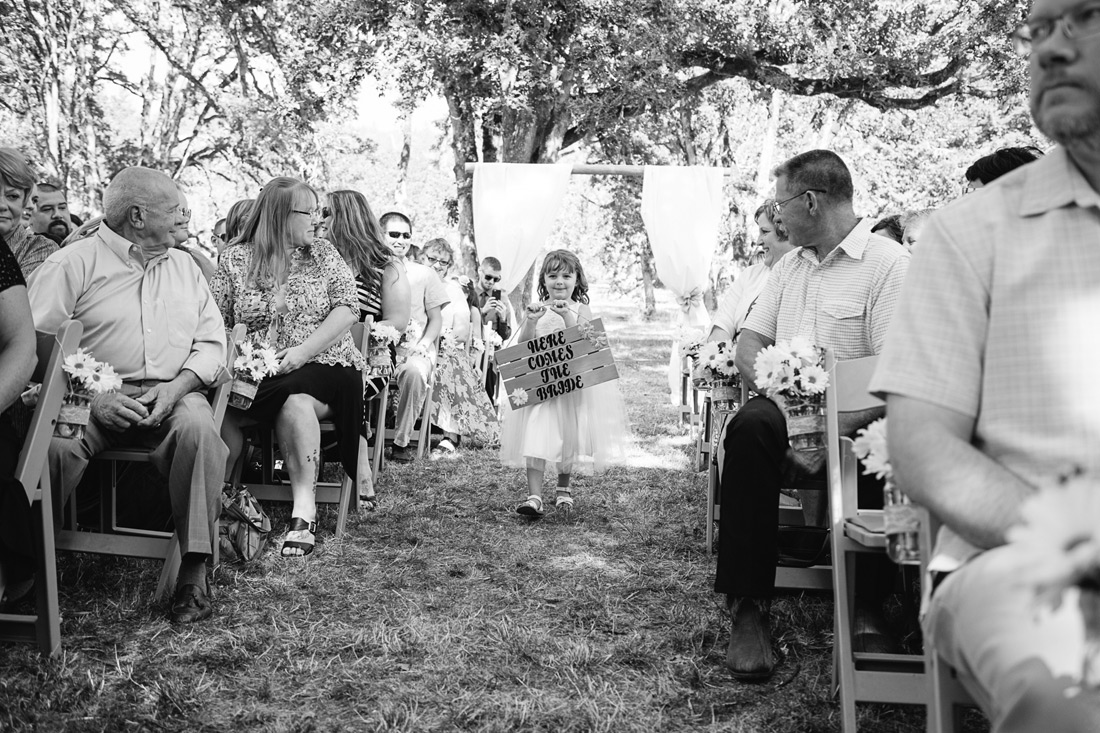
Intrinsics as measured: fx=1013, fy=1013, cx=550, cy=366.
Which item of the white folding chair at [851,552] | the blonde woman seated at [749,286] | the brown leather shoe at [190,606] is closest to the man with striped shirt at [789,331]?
the white folding chair at [851,552]

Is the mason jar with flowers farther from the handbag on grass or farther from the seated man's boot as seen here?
the handbag on grass

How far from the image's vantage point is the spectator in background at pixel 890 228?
246 inches

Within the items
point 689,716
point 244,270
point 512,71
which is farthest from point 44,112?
point 689,716

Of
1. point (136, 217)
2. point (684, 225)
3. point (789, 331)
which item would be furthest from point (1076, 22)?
point (684, 225)

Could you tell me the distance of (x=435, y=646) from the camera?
380 centimetres

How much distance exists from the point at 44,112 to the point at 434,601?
15.0 metres

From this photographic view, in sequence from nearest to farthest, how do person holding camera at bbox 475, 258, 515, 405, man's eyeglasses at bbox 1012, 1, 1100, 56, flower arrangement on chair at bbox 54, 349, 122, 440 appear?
man's eyeglasses at bbox 1012, 1, 1100, 56 → flower arrangement on chair at bbox 54, 349, 122, 440 → person holding camera at bbox 475, 258, 515, 405

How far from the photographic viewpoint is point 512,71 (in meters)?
14.5

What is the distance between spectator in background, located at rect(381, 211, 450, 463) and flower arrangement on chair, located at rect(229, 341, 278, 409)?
300 cm

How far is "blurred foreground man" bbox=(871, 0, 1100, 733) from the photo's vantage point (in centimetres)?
183

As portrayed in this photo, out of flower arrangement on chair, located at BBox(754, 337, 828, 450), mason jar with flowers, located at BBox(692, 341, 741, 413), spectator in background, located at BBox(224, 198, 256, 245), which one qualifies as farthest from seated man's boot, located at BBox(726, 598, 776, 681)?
spectator in background, located at BBox(224, 198, 256, 245)

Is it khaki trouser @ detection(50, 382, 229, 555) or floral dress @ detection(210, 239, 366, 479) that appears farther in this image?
floral dress @ detection(210, 239, 366, 479)

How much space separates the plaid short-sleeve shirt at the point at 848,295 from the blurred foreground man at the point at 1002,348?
6.44 feet

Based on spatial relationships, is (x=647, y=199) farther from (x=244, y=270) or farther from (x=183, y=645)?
(x=183, y=645)
